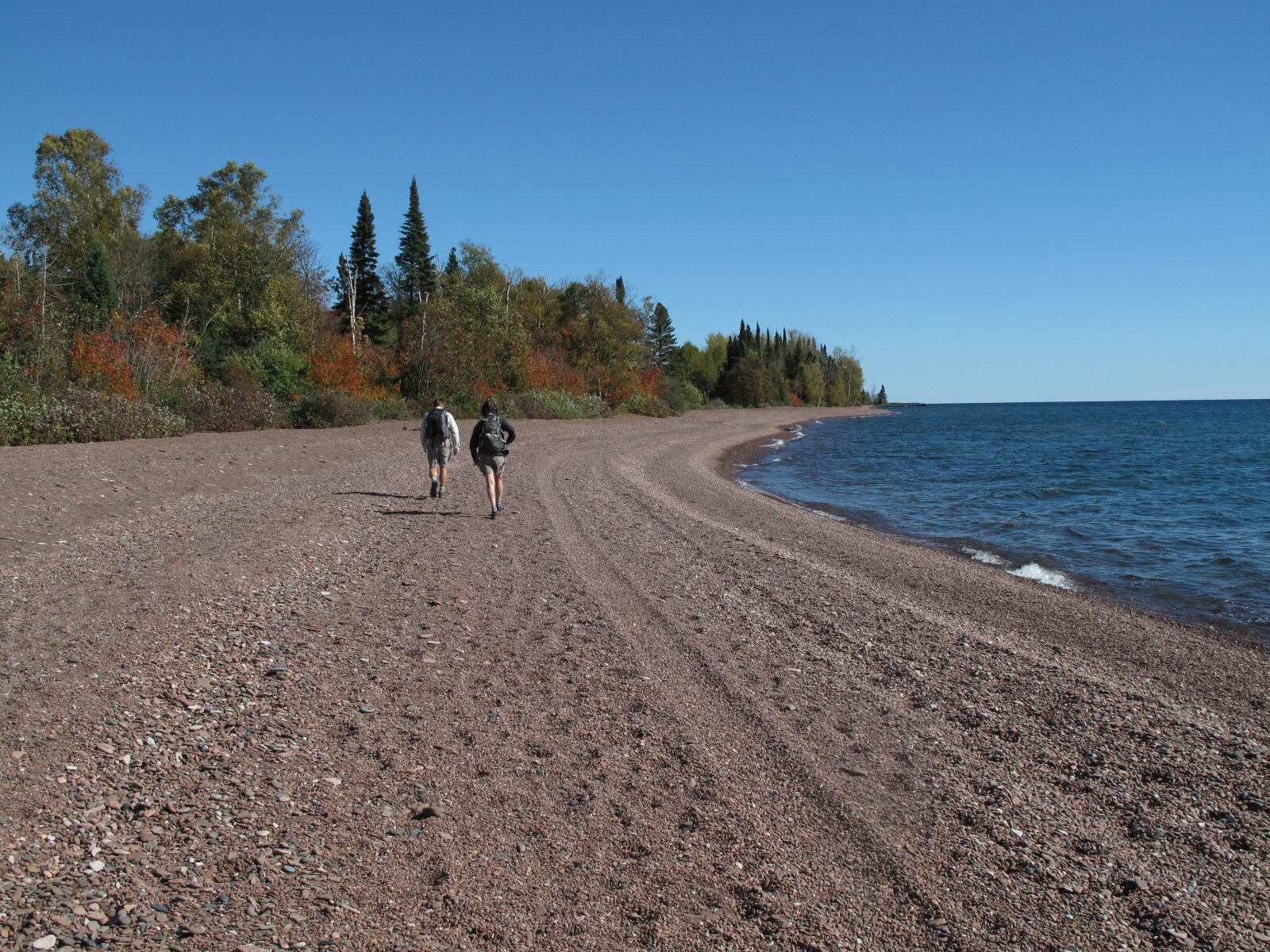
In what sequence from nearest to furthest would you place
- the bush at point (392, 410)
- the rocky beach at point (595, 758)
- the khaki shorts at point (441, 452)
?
the rocky beach at point (595, 758) → the khaki shorts at point (441, 452) → the bush at point (392, 410)

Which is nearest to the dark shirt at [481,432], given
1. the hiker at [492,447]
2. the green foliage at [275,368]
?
the hiker at [492,447]

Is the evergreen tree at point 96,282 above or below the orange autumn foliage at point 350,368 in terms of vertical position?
above

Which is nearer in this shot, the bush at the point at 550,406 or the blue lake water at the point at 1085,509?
the blue lake water at the point at 1085,509

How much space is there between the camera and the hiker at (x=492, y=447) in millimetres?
13055

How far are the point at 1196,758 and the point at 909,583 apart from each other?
5.24m

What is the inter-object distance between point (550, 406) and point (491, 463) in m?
32.0

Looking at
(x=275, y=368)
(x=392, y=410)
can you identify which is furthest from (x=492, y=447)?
(x=275, y=368)

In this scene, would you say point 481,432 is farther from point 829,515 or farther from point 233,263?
point 233,263

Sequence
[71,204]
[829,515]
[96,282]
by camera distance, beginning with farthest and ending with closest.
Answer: [71,204]
[96,282]
[829,515]

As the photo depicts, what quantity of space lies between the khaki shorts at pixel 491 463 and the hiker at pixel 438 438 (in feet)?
4.02

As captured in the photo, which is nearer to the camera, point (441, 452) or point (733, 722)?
point (733, 722)

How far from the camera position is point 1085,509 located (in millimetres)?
19703

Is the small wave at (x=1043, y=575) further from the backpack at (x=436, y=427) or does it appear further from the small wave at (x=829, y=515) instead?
the backpack at (x=436, y=427)

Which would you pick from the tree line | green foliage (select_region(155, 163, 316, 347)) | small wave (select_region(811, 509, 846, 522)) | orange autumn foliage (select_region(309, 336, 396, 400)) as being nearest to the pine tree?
the tree line
